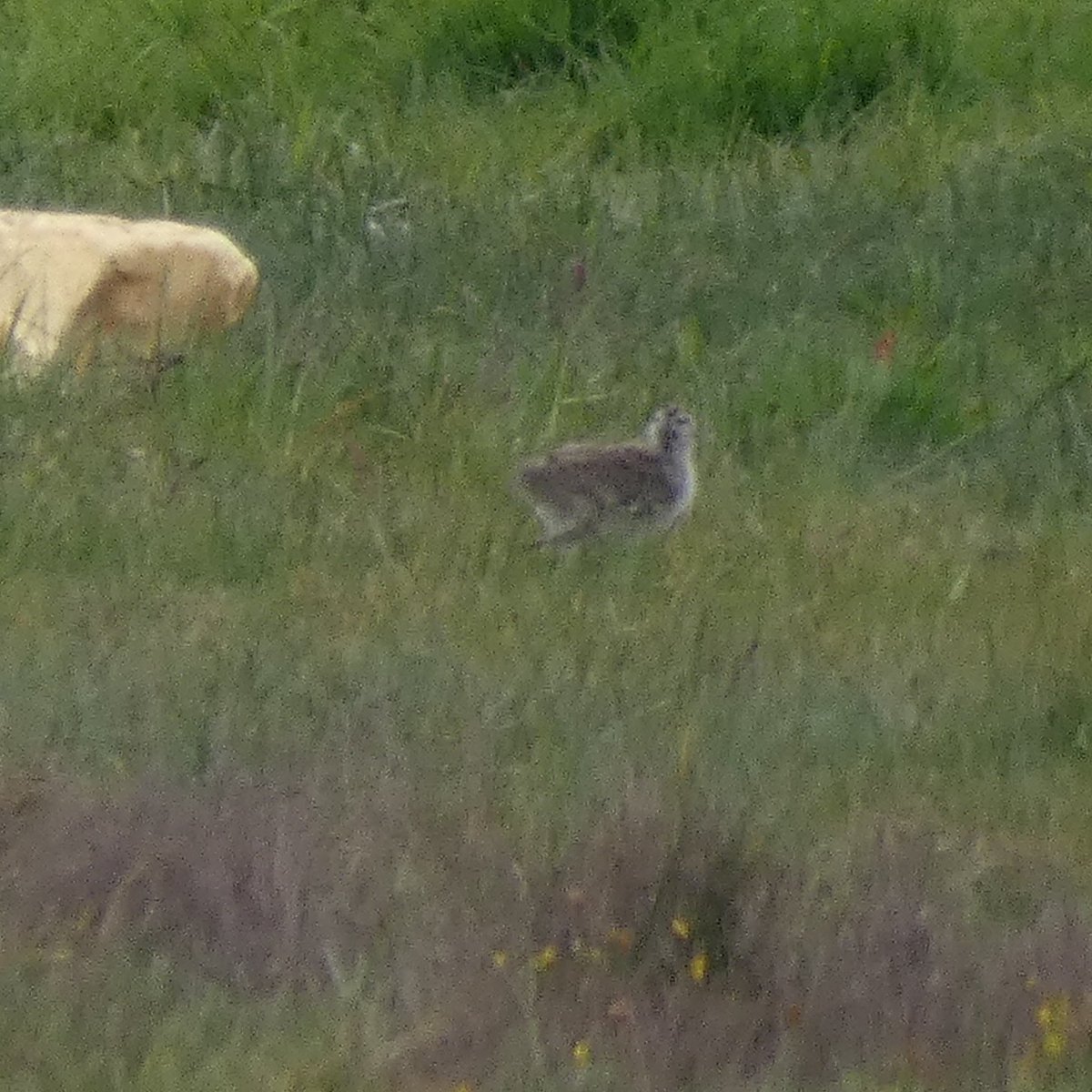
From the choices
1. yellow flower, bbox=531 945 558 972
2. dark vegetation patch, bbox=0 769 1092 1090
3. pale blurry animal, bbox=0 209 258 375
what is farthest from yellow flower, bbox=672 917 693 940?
pale blurry animal, bbox=0 209 258 375

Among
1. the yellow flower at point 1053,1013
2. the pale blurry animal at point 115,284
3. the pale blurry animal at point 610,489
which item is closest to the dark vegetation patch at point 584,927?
the yellow flower at point 1053,1013

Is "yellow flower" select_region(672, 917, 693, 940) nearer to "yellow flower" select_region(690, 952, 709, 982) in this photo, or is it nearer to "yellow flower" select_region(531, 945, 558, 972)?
"yellow flower" select_region(690, 952, 709, 982)

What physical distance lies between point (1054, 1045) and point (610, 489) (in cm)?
298

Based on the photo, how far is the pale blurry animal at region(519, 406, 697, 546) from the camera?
6.66 metres

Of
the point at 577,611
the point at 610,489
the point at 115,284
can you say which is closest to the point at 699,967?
the point at 577,611

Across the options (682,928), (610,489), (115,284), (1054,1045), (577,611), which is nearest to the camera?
(1054,1045)

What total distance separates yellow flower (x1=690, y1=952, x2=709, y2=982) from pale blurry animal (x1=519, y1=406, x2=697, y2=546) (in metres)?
2.46

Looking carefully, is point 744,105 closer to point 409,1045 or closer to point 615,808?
point 615,808

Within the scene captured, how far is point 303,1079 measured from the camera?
367 cm

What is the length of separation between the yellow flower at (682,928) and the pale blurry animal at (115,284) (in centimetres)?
411

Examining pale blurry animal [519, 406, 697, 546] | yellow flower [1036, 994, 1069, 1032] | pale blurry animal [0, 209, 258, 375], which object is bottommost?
pale blurry animal [0, 209, 258, 375]

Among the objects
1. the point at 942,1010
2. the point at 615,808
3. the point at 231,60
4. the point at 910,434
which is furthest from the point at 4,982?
the point at 231,60

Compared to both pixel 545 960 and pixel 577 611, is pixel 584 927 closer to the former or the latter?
pixel 545 960

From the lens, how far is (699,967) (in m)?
4.18
